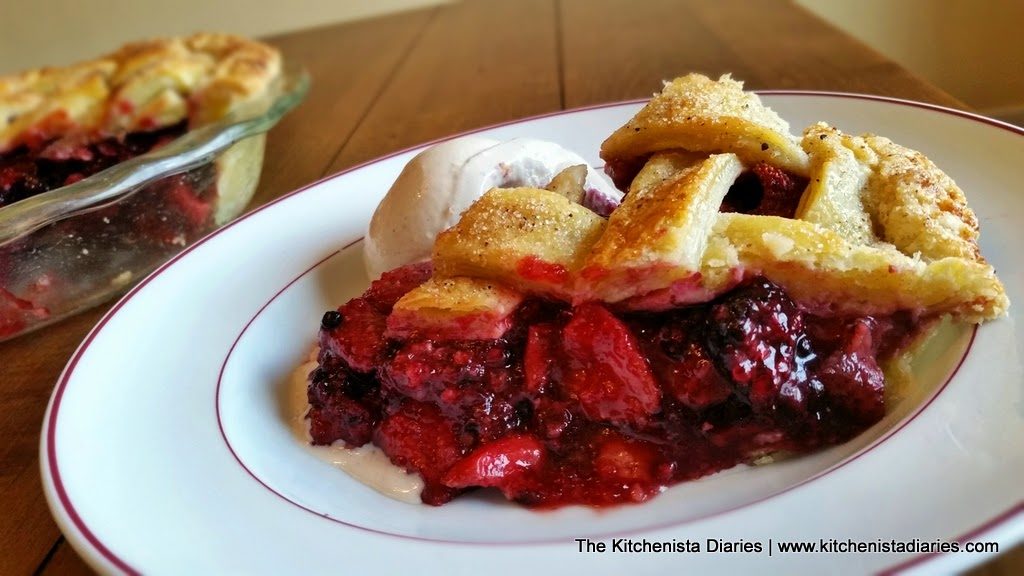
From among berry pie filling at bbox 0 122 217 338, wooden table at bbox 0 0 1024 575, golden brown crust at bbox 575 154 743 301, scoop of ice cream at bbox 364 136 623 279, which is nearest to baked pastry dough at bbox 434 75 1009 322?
golden brown crust at bbox 575 154 743 301

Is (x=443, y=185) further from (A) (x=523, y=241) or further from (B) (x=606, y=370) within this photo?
(B) (x=606, y=370)

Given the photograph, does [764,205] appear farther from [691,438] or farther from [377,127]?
[377,127]

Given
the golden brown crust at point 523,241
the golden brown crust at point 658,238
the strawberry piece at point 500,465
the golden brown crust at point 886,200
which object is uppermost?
the golden brown crust at point 886,200

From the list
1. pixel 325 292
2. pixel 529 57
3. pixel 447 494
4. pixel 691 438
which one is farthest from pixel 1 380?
pixel 529 57

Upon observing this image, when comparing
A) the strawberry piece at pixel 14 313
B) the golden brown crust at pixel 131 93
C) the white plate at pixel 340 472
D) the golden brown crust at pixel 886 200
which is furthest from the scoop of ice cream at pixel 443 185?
the golden brown crust at pixel 131 93

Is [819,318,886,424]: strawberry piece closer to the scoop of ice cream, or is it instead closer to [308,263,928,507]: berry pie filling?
[308,263,928,507]: berry pie filling

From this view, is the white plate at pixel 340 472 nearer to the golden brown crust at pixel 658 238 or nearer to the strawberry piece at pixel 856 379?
the strawberry piece at pixel 856 379
